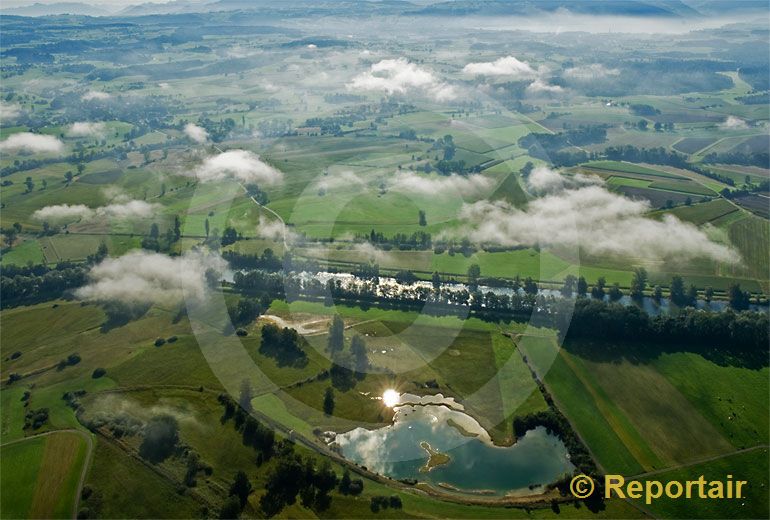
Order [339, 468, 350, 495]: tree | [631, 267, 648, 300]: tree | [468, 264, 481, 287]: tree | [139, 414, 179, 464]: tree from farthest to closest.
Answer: [468, 264, 481, 287]: tree
[631, 267, 648, 300]: tree
[139, 414, 179, 464]: tree
[339, 468, 350, 495]: tree

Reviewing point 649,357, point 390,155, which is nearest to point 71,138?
point 390,155

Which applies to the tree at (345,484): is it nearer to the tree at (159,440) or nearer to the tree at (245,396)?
the tree at (245,396)

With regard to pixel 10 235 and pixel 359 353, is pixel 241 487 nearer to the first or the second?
pixel 359 353

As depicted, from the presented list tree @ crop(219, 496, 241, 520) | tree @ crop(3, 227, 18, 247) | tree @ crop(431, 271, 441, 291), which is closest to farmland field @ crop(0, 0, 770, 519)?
tree @ crop(219, 496, 241, 520)

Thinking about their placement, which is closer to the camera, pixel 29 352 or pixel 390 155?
pixel 29 352

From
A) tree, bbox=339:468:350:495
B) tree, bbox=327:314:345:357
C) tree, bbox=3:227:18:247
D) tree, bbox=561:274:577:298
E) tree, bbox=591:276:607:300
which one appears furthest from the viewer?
tree, bbox=3:227:18:247

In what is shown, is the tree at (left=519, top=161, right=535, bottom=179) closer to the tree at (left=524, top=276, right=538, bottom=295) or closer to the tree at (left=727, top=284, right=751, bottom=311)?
the tree at (left=524, top=276, right=538, bottom=295)

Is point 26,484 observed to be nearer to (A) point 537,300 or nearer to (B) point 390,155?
(A) point 537,300

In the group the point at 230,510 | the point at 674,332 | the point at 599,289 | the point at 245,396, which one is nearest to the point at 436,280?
the point at 599,289
